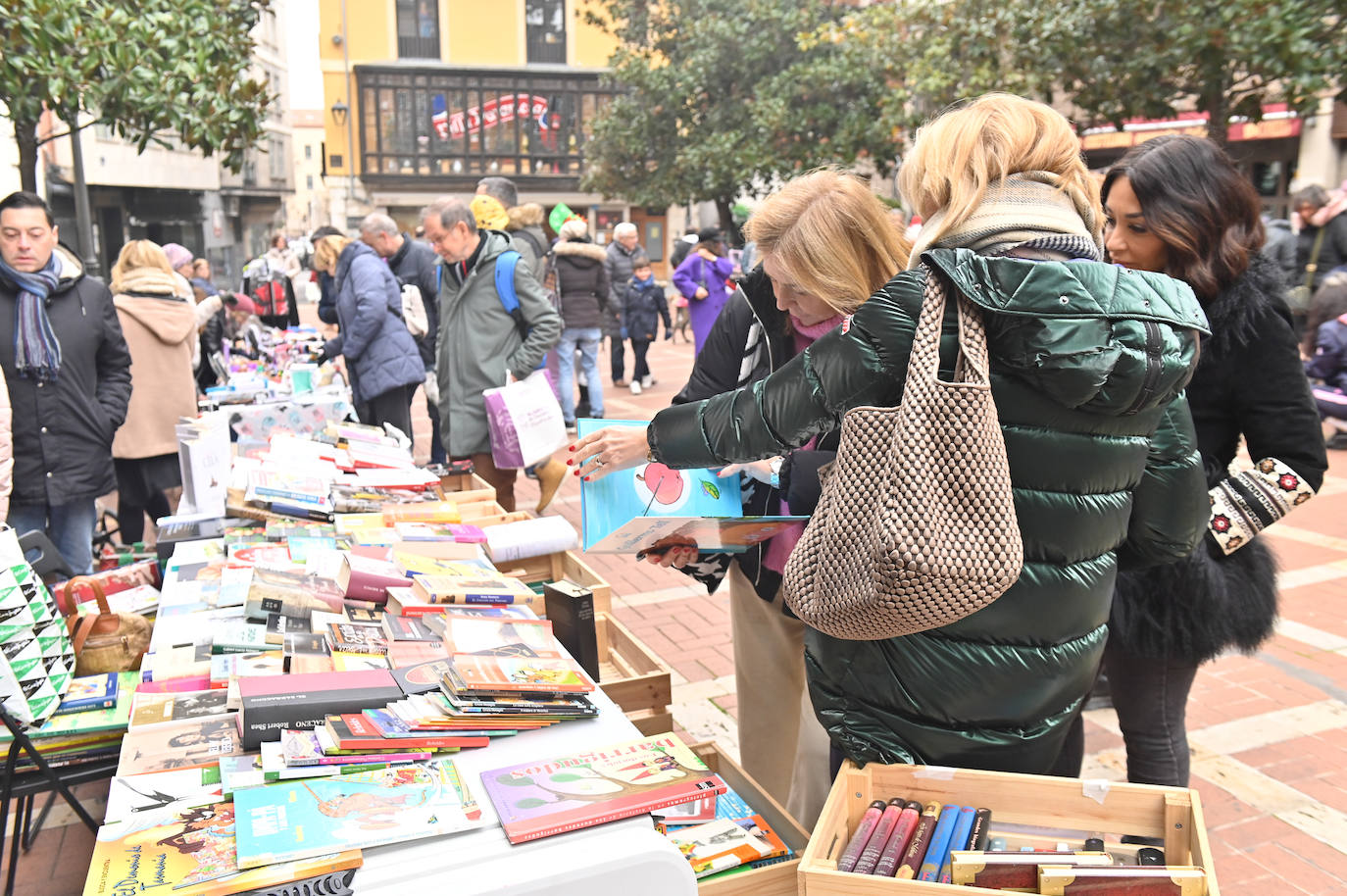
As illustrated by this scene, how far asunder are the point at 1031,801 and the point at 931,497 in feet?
1.87

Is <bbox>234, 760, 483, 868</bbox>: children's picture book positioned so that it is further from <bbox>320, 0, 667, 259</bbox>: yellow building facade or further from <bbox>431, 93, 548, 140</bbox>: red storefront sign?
<bbox>431, 93, 548, 140</bbox>: red storefront sign

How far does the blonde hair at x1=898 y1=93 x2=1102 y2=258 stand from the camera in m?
1.53

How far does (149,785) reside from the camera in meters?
1.83

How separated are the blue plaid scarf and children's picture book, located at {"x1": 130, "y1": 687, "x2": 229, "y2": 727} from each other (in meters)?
2.42

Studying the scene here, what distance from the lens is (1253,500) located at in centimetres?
228

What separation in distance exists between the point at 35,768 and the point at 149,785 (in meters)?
0.75

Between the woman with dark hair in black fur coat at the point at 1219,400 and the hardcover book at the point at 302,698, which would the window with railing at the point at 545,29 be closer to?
the woman with dark hair in black fur coat at the point at 1219,400

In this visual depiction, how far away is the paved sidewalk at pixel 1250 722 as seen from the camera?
3006 millimetres

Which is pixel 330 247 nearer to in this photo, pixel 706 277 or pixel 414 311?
pixel 414 311

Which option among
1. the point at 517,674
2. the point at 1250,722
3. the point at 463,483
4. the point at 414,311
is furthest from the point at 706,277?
the point at 517,674

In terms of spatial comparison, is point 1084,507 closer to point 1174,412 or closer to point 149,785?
point 1174,412

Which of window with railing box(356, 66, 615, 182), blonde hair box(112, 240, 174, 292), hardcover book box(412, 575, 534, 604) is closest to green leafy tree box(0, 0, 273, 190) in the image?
blonde hair box(112, 240, 174, 292)

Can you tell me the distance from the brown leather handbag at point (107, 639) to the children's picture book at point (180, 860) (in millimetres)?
1100

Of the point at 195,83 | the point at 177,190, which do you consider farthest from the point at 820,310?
the point at 177,190
